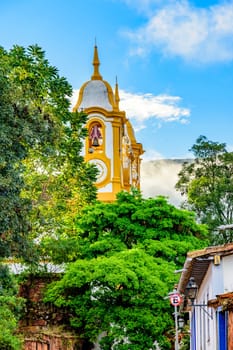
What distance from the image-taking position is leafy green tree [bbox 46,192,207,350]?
33.6 meters

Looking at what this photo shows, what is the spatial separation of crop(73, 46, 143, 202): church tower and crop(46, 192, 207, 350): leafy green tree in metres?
15.8

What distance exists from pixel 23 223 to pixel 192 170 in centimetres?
3450

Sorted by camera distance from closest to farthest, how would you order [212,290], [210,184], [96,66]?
[212,290] → [210,184] → [96,66]

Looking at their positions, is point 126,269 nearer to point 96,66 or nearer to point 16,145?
point 16,145

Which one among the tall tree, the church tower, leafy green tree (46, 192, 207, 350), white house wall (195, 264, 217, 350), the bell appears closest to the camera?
white house wall (195, 264, 217, 350)

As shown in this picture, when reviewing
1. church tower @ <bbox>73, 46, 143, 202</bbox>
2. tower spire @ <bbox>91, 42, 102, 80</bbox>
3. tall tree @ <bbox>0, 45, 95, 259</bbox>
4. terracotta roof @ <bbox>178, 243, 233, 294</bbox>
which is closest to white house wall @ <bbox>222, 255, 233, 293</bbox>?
terracotta roof @ <bbox>178, 243, 233, 294</bbox>

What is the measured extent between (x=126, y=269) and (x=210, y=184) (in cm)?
2072

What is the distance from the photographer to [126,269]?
33.9 m

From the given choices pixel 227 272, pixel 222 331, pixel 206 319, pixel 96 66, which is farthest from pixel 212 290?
pixel 96 66

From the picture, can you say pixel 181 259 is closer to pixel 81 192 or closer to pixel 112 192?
pixel 81 192

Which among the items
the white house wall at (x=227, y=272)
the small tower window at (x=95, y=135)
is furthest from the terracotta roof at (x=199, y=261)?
the small tower window at (x=95, y=135)

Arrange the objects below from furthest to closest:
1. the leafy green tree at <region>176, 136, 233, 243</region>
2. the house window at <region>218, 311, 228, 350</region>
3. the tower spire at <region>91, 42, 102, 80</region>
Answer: the tower spire at <region>91, 42, 102, 80</region> < the leafy green tree at <region>176, 136, 233, 243</region> < the house window at <region>218, 311, 228, 350</region>

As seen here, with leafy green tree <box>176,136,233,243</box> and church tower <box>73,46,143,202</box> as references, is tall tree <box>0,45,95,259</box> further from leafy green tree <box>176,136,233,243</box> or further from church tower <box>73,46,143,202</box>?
church tower <box>73,46,143,202</box>

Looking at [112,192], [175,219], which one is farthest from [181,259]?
[112,192]
